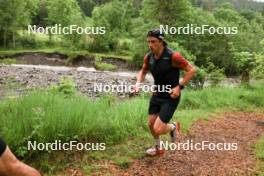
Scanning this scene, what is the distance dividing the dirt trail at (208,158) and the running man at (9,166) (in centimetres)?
373

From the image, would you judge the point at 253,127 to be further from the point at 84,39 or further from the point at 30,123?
the point at 84,39

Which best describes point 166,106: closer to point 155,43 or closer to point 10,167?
point 155,43

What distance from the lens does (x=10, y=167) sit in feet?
10.3

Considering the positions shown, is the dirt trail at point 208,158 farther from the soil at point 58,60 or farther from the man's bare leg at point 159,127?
the soil at point 58,60

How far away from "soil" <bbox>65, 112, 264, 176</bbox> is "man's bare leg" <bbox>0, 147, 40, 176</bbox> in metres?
3.55

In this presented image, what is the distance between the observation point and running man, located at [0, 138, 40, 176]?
122 inches

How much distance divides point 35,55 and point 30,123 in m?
46.8

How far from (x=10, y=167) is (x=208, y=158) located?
544 cm

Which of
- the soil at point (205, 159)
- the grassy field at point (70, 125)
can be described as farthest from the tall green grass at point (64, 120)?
the soil at point (205, 159)

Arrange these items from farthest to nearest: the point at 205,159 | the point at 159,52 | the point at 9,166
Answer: the point at 205,159
the point at 159,52
the point at 9,166

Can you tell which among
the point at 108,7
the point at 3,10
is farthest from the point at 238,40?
the point at 3,10

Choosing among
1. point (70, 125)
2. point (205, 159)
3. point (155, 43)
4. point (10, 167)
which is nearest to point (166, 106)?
point (155, 43)

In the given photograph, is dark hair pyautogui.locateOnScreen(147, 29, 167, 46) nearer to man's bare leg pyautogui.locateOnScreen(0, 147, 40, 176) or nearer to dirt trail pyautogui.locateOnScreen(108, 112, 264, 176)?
dirt trail pyautogui.locateOnScreen(108, 112, 264, 176)

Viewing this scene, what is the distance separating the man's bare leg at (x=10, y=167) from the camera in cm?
312
